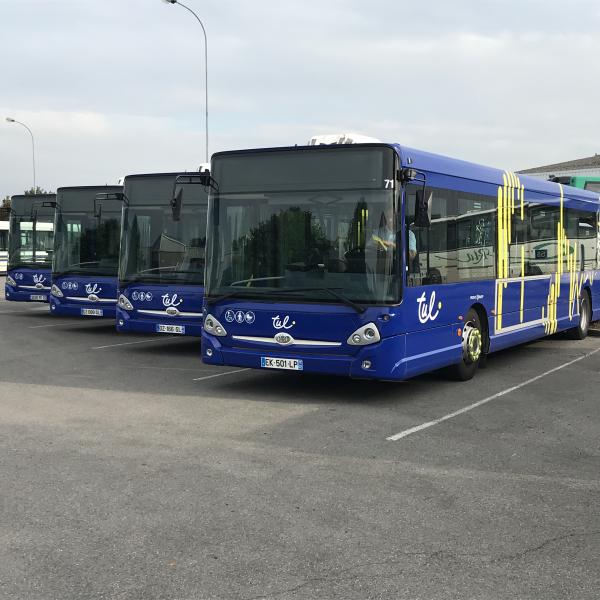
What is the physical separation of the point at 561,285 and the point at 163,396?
25.8ft

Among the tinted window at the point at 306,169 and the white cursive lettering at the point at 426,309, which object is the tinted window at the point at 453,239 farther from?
the tinted window at the point at 306,169

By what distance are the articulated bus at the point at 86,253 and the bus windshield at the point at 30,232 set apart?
9.41ft

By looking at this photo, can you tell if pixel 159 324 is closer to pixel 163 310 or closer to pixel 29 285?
pixel 163 310

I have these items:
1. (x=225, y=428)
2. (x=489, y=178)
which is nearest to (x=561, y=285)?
(x=489, y=178)

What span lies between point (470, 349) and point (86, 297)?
850cm

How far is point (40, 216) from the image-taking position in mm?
20672

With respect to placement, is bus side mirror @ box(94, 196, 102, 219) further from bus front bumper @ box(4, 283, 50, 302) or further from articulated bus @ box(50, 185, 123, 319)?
bus front bumper @ box(4, 283, 50, 302)

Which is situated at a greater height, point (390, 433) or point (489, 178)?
point (489, 178)

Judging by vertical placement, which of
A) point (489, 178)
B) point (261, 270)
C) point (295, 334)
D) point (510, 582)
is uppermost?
point (489, 178)

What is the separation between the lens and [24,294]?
20.5m

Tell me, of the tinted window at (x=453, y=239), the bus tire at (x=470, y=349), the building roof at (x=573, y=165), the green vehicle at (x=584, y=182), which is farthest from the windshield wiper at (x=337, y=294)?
the building roof at (x=573, y=165)

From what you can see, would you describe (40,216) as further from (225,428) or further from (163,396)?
(225,428)

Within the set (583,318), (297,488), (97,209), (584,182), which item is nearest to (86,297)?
(97,209)

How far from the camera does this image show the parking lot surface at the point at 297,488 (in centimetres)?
442
